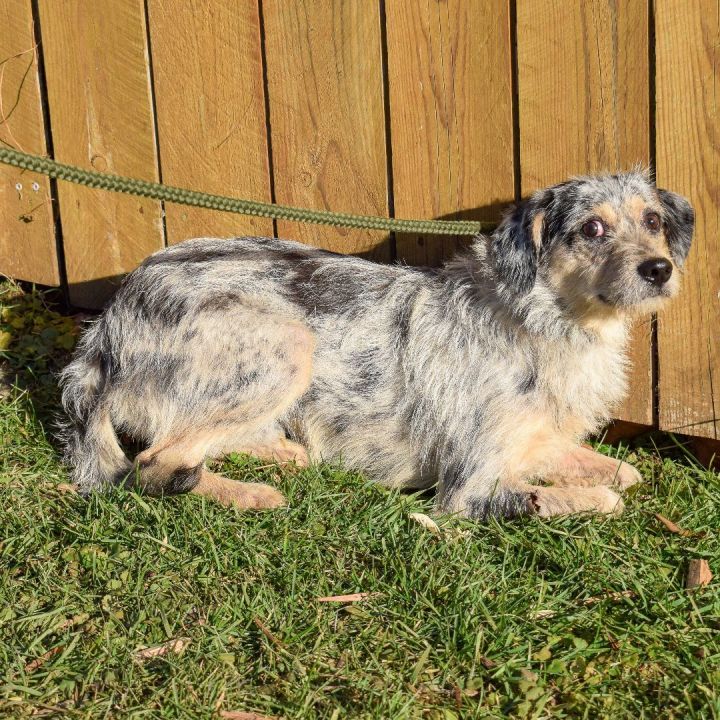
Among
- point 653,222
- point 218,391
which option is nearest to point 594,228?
point 653,222

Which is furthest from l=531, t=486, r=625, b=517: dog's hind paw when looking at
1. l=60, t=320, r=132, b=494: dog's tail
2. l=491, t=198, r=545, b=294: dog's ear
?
l=60, t=320, r=132, b=494: dog's tail

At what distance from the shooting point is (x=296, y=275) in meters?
4.34

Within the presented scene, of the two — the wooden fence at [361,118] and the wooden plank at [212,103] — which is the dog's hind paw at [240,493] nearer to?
the wooden fence at [361,118]

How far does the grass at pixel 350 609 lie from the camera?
2.86 meters

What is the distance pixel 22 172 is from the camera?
571 cm

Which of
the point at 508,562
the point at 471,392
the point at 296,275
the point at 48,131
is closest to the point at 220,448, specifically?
the point at 296,275

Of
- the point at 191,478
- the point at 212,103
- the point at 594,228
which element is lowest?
the point at 191,478

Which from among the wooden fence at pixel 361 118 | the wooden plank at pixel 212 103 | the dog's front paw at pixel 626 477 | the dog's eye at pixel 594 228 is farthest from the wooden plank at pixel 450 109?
the dog's front paw at pixel 626 477

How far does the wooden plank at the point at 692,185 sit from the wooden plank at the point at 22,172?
3.50 meters

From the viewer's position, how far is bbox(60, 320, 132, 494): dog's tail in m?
4.17

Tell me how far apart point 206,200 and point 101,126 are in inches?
68.6

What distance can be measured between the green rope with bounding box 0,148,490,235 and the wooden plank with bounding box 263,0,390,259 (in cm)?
57

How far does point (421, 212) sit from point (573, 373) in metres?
1.12

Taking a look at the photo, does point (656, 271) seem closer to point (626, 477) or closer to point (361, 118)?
point (626, 477)
